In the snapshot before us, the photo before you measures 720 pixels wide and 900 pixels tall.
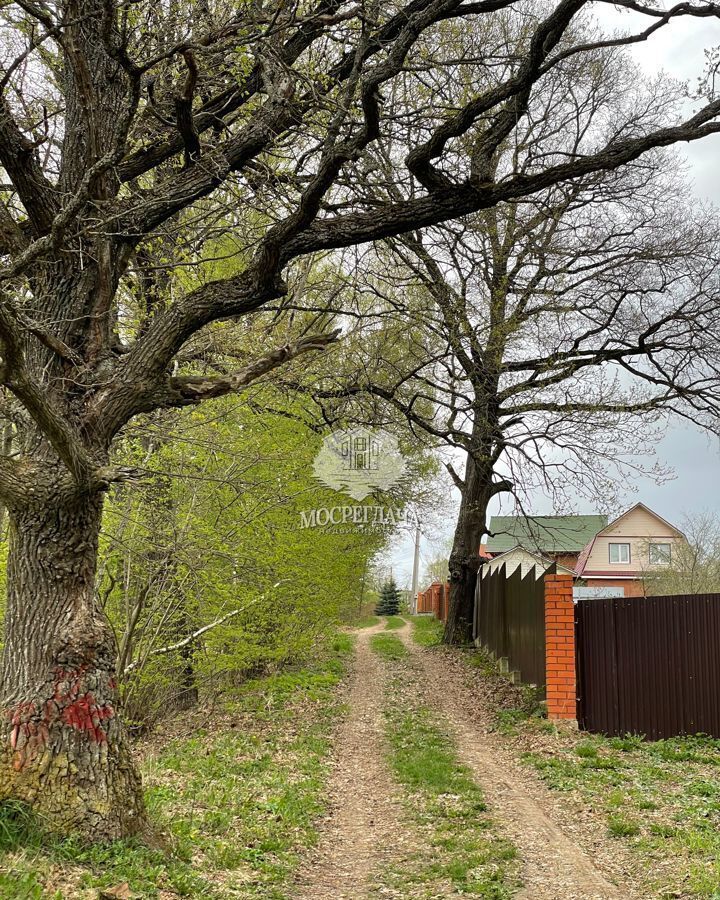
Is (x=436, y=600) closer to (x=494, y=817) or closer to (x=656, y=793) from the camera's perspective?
(x=656, y=793)

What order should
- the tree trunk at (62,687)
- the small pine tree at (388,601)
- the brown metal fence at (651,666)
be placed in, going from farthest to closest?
1. the small pine tree at (388,601)
2. the brown metal fence at (651,666)
3. the tree trunk at (62,687)

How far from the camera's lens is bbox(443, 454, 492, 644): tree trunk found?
703 inches

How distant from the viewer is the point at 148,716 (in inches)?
373

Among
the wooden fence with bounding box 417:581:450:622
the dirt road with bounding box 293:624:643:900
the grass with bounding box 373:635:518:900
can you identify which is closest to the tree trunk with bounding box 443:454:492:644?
the wooden fence with bounding box 417:581:450:622

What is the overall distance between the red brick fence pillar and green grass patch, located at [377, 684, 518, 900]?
153cm

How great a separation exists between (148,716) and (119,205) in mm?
6621

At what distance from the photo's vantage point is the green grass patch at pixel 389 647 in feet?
63.9

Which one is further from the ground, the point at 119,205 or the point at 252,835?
the point at 119,205

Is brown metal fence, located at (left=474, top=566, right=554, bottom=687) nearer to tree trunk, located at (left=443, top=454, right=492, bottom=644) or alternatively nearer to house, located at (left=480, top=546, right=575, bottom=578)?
house, located at (left=480, top=546, right=575, bottom=578)

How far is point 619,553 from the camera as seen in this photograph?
140ft

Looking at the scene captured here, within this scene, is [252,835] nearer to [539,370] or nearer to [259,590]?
[259,590]

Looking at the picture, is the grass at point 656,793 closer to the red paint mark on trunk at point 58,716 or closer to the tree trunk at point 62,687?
the tree trunk at point 62,687

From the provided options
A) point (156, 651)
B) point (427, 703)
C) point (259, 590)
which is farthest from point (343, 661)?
point (156, 651)

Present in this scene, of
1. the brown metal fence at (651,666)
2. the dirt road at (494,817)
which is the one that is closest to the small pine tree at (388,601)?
the dirt road at (494,817)
